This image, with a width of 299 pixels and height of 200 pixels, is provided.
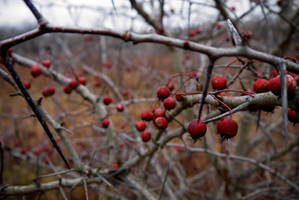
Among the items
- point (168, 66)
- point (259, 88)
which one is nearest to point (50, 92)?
point (259, 88)

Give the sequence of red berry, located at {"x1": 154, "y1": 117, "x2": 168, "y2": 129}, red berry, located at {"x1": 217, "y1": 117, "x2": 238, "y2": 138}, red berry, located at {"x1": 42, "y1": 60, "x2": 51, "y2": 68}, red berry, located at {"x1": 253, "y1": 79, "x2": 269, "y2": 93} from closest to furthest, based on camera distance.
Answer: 1. red berry, located at {"x1": 217, "y1": 117, "x2": 238, "y2": 138}
2. red berry, located at {"x1": 253, "y1": 79, "x2": 269, "y2": 93}
3. red berry, located at {"x1": 154, "y1": 117, "x2": 168, "y2": 129}
4. red berry, located at {"x1": 42, "y1": 60, "x2": 51, "y2": 68}

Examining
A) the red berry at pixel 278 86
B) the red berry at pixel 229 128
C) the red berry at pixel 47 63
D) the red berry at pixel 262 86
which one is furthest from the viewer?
the red berry at pixel 47 63

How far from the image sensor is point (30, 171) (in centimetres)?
471

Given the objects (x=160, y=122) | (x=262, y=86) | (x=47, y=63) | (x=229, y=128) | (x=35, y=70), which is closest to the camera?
(x=229, y=128)

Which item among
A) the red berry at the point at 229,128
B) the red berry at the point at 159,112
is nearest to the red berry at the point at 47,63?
the red berry at the point at 159,112

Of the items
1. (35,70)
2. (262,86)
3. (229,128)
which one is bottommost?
(229,128)

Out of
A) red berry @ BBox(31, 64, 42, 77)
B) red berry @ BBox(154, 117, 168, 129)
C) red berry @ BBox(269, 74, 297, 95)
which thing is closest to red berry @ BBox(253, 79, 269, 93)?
red berry @ BBox(269, 74, 297, 95)

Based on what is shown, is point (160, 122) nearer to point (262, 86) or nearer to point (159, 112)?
point (159, 112)

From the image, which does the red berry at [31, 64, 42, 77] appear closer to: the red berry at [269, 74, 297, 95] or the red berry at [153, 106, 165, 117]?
the red berry at [153, 106, 165, 117]

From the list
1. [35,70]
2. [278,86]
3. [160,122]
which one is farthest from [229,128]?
[35,70]

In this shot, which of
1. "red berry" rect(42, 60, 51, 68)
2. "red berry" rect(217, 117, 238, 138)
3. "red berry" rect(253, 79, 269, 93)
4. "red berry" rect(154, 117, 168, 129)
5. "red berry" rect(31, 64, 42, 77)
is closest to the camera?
"red berry" rect(217, 117, 238, 138)

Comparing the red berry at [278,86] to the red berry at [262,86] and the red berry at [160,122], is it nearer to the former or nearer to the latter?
the red berry at [262,86]

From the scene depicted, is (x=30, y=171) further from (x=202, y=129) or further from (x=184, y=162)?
(x=202, y=129)

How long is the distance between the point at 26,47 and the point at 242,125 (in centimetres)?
Answer: 1364
